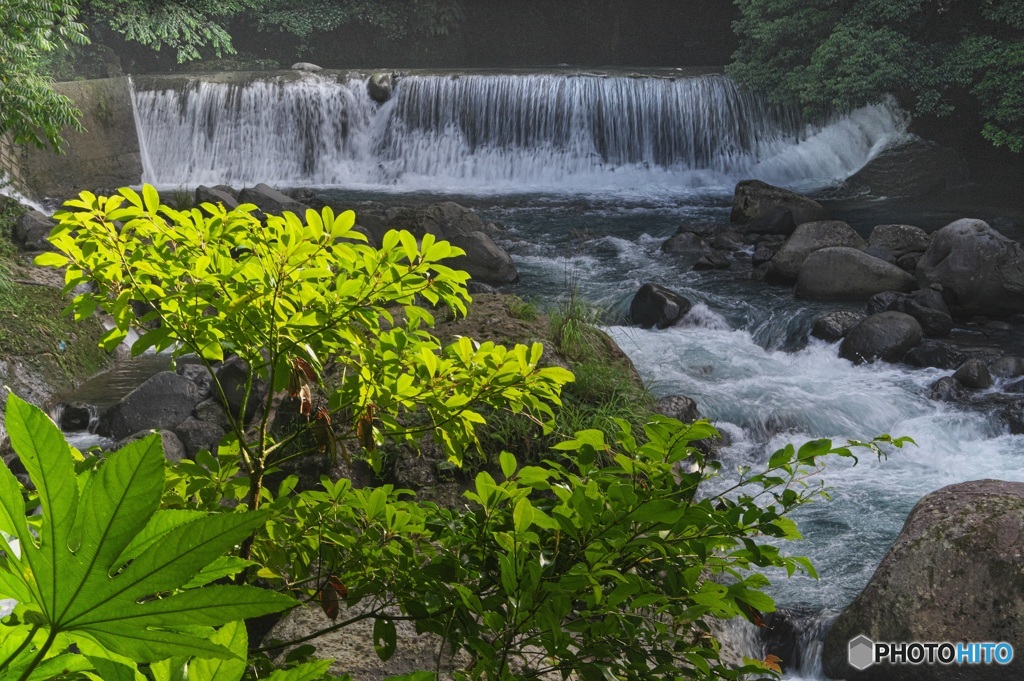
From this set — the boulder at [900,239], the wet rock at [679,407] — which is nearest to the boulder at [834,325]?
the boulder at [900,239]

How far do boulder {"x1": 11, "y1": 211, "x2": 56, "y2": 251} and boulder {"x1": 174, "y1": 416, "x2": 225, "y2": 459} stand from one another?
5134 mm

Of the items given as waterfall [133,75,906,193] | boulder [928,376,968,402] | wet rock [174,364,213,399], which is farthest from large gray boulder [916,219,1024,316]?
wet rock [174,364,213,399]

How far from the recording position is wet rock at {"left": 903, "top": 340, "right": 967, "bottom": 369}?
25.2ft

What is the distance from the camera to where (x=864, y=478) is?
5.93 meters

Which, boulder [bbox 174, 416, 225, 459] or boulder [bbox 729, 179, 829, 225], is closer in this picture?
boulder [bbox 174, 416, 225, 459]

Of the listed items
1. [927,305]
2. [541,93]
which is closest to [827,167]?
[541,93]

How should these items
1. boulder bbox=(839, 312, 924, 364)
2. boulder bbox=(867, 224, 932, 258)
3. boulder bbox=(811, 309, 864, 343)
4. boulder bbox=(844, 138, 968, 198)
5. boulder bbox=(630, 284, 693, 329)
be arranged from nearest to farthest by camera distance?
boulder bbox=(839, 312, 924, 364)
boulder bbox=(811, 309, 864, 343)
boulder bbox=(630, 284, 693, 329)
boulder bbox=(867, 224, 932, 258)
boulder bbox=(844, 138, 968, 198)

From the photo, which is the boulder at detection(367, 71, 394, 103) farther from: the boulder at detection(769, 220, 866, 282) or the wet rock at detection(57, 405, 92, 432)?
the wet rock at detection(57, 405, 92, 432)

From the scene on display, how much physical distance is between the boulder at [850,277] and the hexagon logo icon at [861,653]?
6085mm

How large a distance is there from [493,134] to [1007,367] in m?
11.0

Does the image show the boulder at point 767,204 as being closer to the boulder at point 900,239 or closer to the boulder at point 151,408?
the boulder at point 900,239

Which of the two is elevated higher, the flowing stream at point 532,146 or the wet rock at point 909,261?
the flowing stream at point 532,146

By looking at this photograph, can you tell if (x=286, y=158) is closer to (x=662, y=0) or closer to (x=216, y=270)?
(x=662, y=0)

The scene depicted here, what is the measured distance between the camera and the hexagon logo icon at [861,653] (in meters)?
3.81
